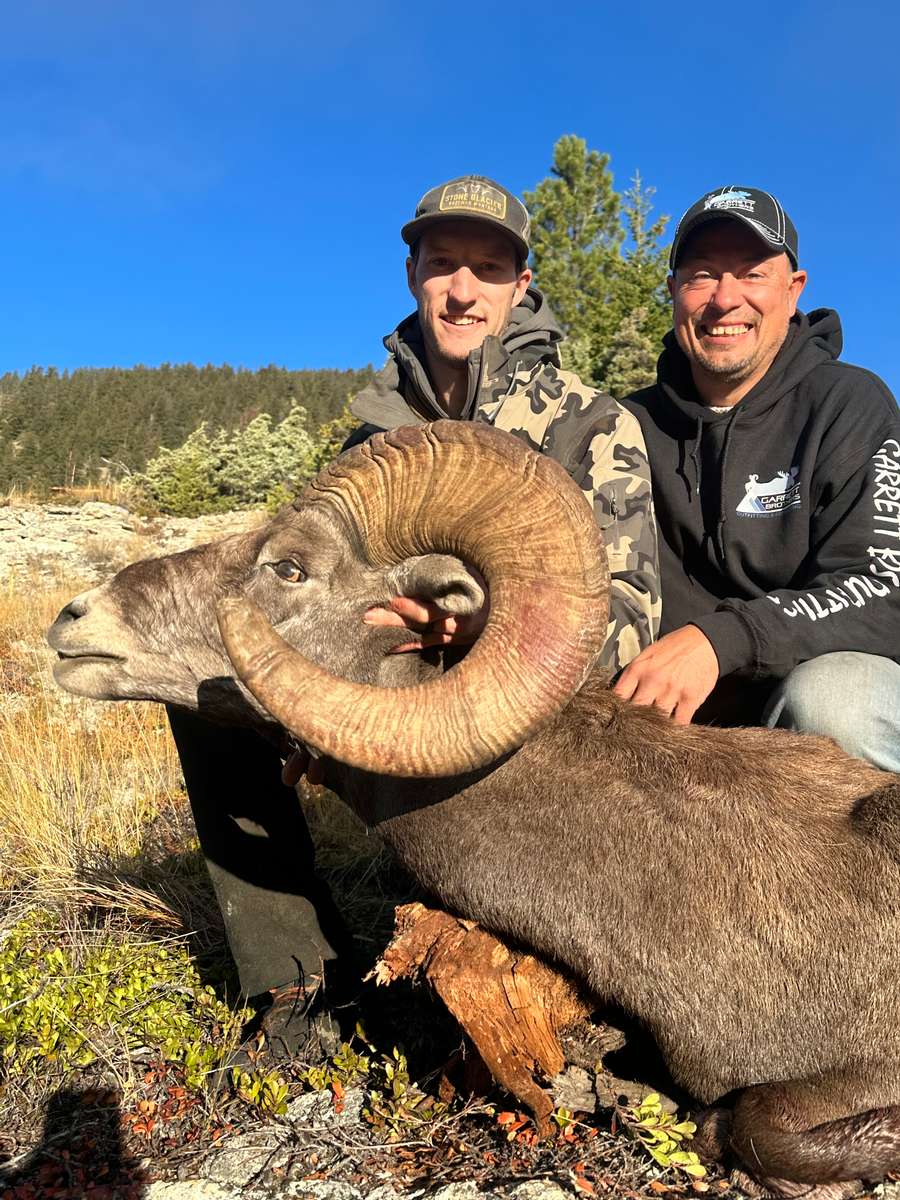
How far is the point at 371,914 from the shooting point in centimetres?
579

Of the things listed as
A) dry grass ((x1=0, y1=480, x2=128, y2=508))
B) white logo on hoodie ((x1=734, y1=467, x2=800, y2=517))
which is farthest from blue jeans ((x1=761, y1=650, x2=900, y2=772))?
dry grass ((x1=0, y1=480, x2=128, y2=508))

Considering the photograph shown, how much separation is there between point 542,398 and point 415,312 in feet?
4.72

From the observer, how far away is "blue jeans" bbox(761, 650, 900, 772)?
4137 mm

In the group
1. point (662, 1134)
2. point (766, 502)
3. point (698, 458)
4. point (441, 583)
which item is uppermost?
point (698, 458)

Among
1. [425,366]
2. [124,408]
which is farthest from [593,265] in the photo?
[124,408]

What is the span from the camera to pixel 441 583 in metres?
3.75

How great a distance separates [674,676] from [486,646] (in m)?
1.02

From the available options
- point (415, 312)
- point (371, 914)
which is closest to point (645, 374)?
point (415, 312)

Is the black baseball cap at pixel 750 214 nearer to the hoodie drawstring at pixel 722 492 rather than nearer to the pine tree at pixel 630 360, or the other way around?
the hoodie drawstring at pixel 722 492

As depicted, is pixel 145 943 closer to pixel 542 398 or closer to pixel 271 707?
pixel 271 707

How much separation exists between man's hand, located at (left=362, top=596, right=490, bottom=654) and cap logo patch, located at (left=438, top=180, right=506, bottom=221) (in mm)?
2905

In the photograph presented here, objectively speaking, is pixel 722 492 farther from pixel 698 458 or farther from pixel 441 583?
pixel 441 583

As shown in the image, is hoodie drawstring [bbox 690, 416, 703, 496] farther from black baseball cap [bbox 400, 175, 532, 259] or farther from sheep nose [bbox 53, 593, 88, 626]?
sheep nose [bbox 53, 593, 88, 626]

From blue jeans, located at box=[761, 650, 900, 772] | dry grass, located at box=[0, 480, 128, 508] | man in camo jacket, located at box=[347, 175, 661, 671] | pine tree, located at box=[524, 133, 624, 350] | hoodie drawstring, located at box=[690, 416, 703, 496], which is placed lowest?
blue jeans, located at box=[761, 650, 900, 772]
